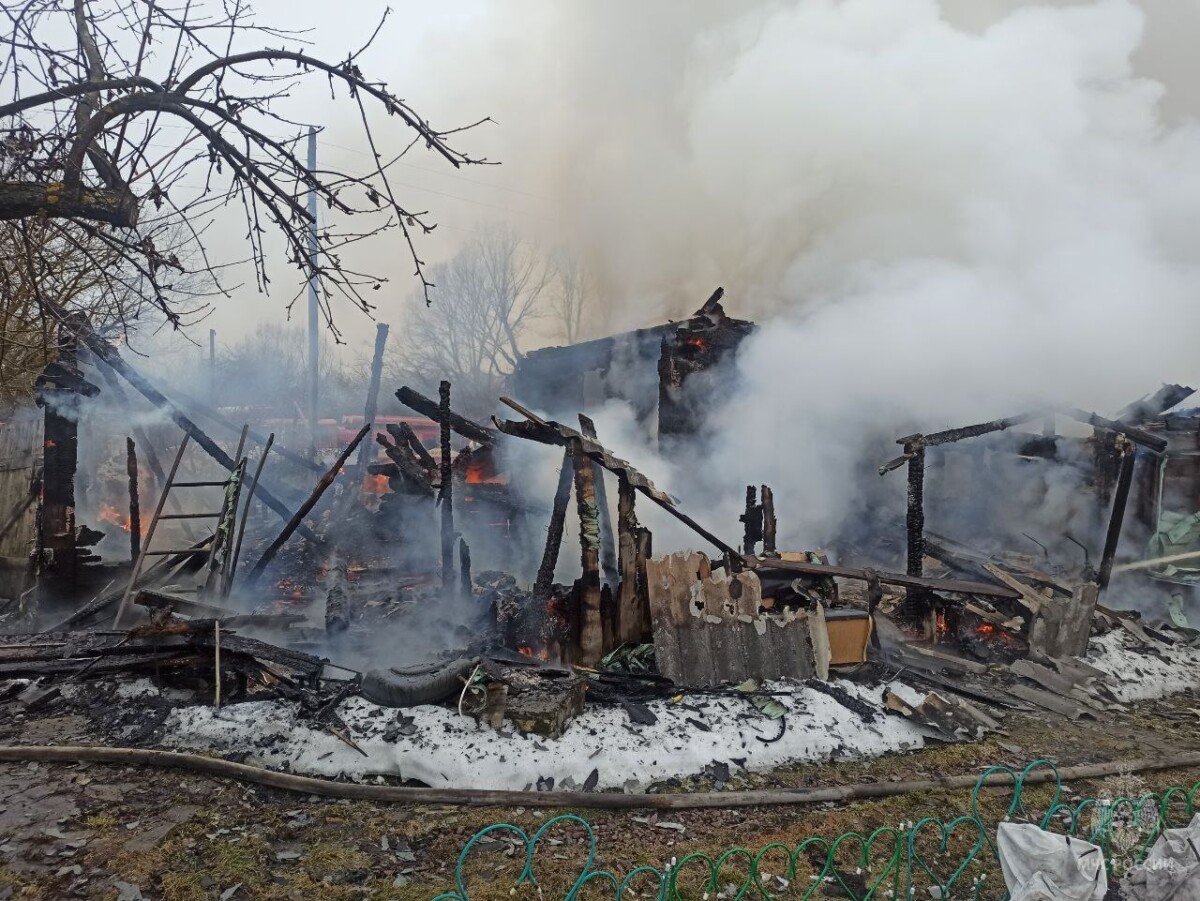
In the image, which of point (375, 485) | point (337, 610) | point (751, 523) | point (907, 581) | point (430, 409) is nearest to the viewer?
point (907, 581)

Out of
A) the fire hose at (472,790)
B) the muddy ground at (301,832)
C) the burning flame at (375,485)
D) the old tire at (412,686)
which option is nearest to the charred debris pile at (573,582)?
the old tire at (412,686)

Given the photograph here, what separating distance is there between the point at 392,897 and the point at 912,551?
25.9ft

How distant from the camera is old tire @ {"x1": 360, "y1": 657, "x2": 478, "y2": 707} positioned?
623 centimetres

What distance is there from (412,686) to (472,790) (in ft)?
4.10

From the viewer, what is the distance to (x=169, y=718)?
20.6ft

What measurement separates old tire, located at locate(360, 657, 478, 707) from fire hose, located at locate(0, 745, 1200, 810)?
0.91 meters

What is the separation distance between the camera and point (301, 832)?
488 cm

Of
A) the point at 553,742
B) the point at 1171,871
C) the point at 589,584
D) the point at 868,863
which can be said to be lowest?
the point at 868,863

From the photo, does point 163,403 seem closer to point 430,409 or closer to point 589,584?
point 430,409

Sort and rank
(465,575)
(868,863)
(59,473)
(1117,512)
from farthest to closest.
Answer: (1117,512), (59,473), (465,575), (868,863)

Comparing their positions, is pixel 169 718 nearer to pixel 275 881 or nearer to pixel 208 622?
pixel 208 622

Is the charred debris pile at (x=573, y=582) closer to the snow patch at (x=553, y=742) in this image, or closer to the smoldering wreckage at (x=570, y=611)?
the smoldering wreckage at (x=570, y=611)

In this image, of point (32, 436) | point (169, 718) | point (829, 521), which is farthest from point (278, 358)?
point (169, 718)

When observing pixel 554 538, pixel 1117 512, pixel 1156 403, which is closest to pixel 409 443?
pixel 554 538
